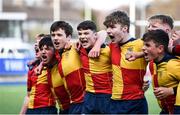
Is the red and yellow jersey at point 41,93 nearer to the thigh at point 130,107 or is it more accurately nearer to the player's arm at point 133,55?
the thigh at point 130,107

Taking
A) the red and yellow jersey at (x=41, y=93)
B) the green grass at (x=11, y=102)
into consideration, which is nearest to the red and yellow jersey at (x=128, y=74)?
the red and yellow jersey at (x=41, y=93)

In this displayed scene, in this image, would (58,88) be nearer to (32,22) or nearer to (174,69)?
(174,69)

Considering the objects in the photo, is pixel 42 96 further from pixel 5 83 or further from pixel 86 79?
pixel 5 83

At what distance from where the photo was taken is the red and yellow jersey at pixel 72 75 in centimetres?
617

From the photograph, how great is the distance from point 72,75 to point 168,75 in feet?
3.93

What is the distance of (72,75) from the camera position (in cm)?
618

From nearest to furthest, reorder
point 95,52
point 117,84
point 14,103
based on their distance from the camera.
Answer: point 117,84 < point 95,52 < point 14,103

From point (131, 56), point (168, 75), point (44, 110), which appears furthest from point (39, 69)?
point (168, 75)

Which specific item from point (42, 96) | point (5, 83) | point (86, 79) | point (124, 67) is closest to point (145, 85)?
point (124, 67)

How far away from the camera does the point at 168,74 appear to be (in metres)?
5.38

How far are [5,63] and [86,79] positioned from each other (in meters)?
12.5

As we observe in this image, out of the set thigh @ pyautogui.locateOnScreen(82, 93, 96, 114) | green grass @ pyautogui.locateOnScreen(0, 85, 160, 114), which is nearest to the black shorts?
thigh @ pyautogui.locateOnScreen(82, 93, 96, 114)

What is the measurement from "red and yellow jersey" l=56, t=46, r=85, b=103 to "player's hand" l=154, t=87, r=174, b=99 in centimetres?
110

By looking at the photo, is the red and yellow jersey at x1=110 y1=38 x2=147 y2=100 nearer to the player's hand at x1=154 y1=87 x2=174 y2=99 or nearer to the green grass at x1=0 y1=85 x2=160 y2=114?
the player's hand at x1=154 y1=87 x2=174 y2=99
